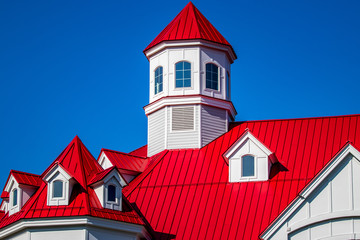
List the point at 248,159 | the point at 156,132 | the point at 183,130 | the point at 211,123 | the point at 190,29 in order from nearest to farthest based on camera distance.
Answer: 1. the point at 248,159
2. the point at 183,130
3. the point at 211,123
4. the point at 156,132
5. the point at 190,29

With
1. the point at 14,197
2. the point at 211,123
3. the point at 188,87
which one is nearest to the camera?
the point at 14,197

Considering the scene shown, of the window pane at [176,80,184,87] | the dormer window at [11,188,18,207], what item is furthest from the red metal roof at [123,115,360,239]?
the dormer window at [11,188,18,207]

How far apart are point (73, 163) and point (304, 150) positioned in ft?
36.6

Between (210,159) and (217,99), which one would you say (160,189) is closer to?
(210,159)

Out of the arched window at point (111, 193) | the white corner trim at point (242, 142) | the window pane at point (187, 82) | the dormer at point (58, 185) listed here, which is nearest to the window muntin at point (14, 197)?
the dormer at point (58, 185)

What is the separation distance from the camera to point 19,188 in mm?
39875

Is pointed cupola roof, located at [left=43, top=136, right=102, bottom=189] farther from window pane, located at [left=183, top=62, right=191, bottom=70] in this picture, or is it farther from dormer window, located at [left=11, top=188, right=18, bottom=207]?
window pane, located at [left=183, top=62, right=191, bottom=70]

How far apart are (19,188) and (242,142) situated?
A: 10628 mm

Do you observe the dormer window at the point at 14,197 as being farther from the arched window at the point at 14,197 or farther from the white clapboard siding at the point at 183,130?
the white clapboard siding at the point at 183,130

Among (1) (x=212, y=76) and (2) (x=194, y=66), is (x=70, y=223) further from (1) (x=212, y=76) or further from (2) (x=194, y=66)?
(1) (x=212, y=76)

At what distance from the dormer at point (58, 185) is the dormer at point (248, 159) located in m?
8.22

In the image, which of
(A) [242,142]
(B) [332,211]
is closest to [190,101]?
(A) [242,142]

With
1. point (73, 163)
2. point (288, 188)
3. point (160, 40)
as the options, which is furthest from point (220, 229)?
point (160, 40)

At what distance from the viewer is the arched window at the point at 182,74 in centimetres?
4716
